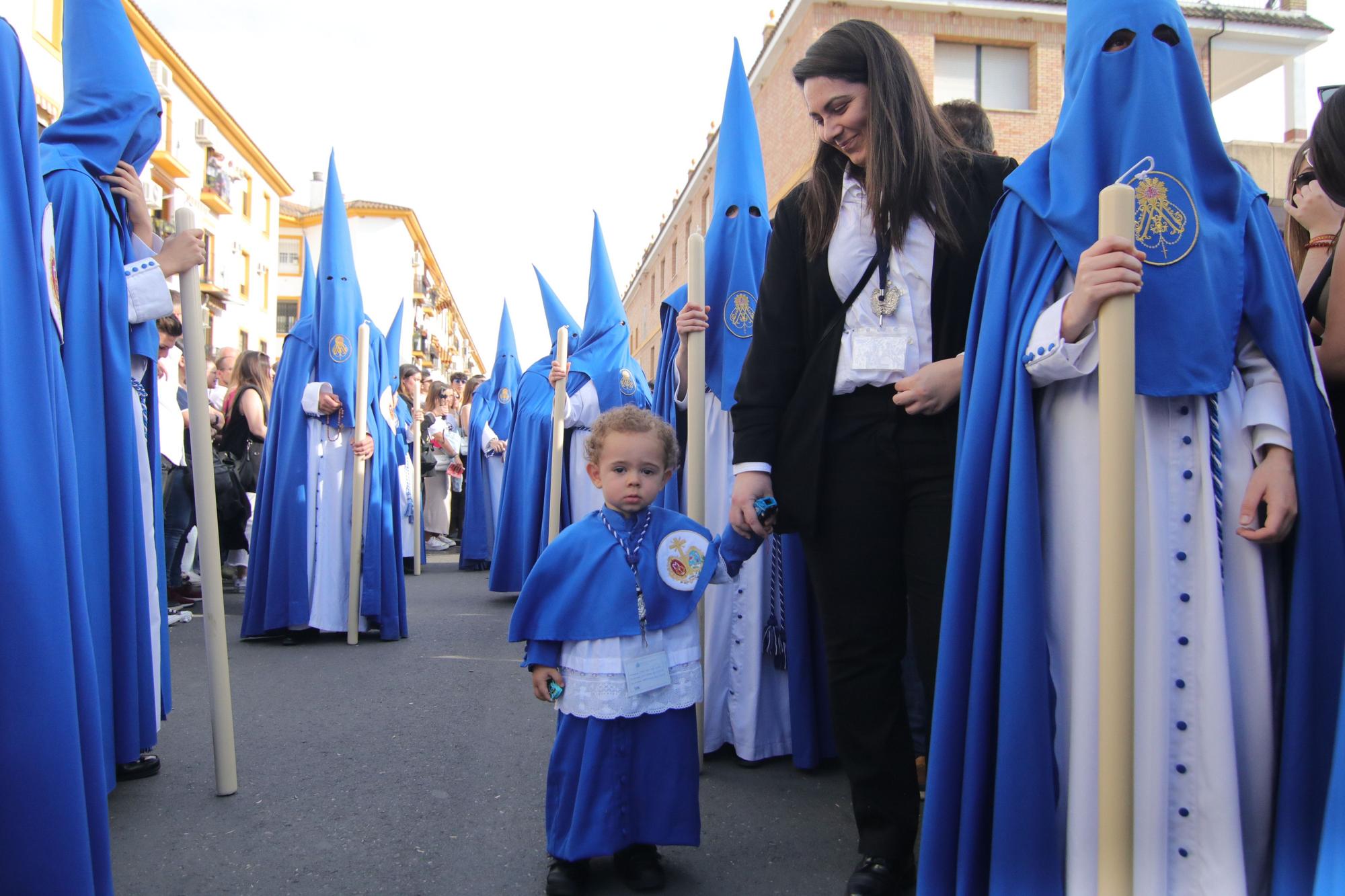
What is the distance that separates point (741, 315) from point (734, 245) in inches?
11.1

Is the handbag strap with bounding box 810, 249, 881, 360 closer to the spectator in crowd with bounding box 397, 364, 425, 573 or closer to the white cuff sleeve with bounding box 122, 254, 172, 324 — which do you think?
the white cuff sleeve with bounding box 122, 254, 172, 324

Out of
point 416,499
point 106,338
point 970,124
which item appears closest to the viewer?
point 106,338

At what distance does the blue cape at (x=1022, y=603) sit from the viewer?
176cm

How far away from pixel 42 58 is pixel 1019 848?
22727mm

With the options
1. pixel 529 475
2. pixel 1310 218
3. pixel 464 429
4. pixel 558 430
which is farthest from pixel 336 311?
pixel 464 429

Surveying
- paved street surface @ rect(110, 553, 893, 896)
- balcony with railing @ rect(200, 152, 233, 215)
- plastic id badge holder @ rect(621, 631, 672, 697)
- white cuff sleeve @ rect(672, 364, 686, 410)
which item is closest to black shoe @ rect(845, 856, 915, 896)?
paved street surface @ rect(110, 553, 893, 896)

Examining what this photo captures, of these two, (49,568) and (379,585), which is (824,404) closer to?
(49,568)

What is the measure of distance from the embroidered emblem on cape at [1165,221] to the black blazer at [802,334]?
50cm

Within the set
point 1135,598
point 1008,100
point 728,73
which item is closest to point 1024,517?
point 1135,598

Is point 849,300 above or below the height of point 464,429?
above

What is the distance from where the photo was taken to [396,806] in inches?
124

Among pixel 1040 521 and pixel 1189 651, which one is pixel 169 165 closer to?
pixel 1040 521

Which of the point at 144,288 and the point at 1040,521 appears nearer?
the point at 1040,521

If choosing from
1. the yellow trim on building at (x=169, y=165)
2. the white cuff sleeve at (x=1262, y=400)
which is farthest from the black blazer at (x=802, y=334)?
the yellow trim on building at (x=169, y=165)
